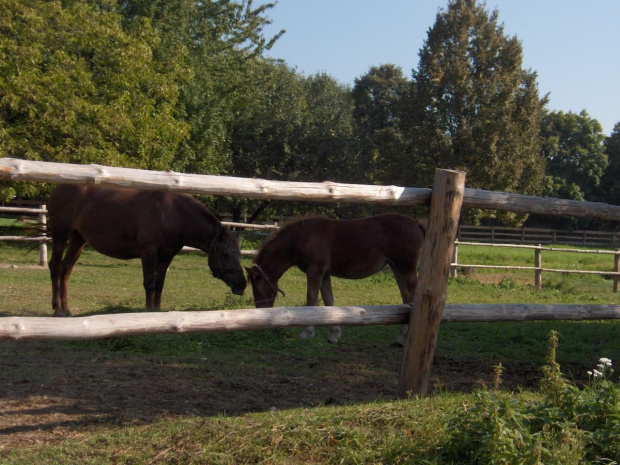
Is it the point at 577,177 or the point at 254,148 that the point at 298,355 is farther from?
the point at 577,177

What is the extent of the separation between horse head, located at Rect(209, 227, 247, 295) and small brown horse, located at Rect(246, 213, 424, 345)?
122 cm

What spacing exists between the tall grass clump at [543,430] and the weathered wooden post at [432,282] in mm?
963

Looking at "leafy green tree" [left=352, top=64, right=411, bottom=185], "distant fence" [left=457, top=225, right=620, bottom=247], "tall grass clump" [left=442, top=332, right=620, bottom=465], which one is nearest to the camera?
"tall grass clump" [left=442, top=332, right=620, bottom=465]

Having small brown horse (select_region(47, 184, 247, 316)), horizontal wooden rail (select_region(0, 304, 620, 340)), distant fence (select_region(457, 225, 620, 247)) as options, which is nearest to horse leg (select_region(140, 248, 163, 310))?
small brown horse (select_region(47, 184, 247, 316))

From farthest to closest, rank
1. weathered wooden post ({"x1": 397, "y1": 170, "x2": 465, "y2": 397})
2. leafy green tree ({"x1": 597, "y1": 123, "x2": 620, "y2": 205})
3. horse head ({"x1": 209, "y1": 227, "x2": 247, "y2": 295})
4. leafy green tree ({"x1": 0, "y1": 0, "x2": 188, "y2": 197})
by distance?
leafy green tree ({"x1": 597, "y1": 123, "x2": 620, "y2": 205}) → leafy green tree ({"x1": 0, "y1": 0, "x2": 188, "y2": 197}) → horse head ({"x1": 209, "y1": 227, "x2": 247, "y2": 295}) → weathered wooden post ({"x1": 397, "y1": 170, "x2": 465, "y2": 397})

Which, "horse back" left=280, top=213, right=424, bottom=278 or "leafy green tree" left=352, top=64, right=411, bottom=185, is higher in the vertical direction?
"leafy green tree" left=352, top=64, right=411, bottom=185

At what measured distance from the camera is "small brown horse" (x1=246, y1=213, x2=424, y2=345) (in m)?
8.30

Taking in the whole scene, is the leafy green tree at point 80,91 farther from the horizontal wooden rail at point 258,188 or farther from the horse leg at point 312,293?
the horizontal wooden rail at point 258,188

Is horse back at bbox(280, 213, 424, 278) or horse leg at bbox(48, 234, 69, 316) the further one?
horse leg at bbox(48, 234, 69, 316)

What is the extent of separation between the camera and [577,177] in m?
53.6

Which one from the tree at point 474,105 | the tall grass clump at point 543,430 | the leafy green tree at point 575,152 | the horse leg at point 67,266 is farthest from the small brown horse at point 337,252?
the leafy green tree at point 575,152

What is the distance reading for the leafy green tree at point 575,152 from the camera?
2082 inches

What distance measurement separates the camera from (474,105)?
94.4 feet

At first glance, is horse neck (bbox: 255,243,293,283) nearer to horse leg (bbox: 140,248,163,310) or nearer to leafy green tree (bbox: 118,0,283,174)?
horse leg (bbox: 140,248,163,310)
